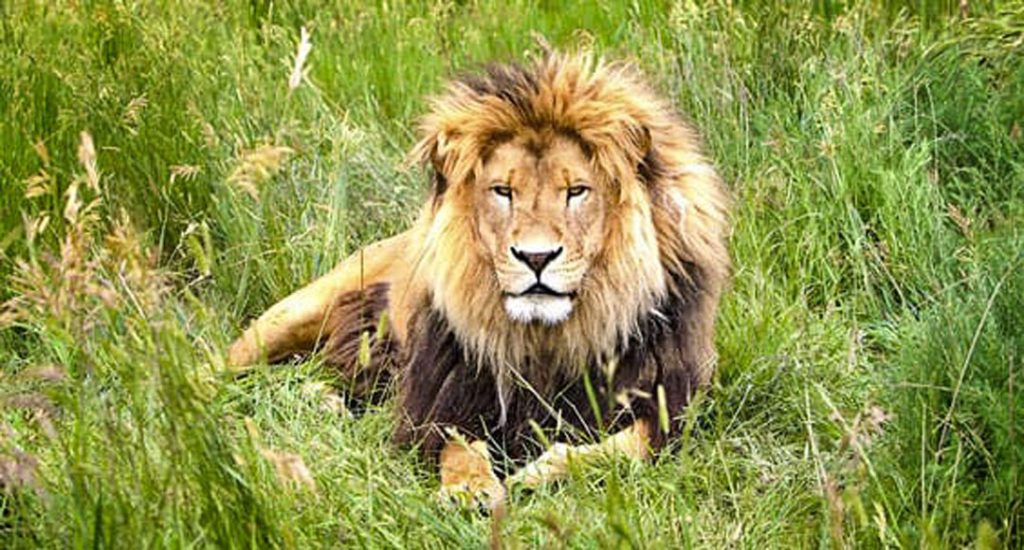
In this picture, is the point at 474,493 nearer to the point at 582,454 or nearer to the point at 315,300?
the point at 582,454

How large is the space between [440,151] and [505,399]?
2.00ft

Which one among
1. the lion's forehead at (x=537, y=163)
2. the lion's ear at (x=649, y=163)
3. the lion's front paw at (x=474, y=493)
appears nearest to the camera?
the lion's front paw at (x=474, y=493)

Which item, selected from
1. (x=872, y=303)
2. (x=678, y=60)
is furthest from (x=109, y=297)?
(x=678, y=60)

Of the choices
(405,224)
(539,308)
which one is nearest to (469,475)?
(539,308)

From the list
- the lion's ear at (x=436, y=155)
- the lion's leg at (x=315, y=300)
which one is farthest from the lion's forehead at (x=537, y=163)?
the lion's leg at (x=315, y=300)

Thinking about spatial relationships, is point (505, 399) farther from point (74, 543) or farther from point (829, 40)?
point (829, 40)

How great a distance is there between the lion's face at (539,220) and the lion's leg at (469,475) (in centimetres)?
35

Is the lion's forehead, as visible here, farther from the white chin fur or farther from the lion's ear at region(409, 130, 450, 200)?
the white chin fur

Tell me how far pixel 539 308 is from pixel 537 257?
14cm

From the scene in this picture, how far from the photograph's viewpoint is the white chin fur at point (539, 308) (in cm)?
414

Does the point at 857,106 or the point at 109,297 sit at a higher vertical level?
the point at 109,297

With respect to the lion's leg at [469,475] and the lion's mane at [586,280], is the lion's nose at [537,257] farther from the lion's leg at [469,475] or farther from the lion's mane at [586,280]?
the lion's leg at [469,475]

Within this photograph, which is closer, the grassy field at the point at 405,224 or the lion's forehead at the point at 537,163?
the grassy field at the point at 405,224

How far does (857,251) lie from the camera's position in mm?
5234
